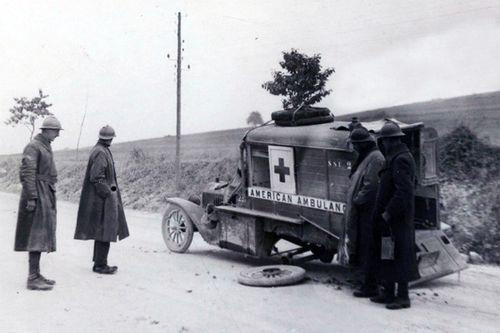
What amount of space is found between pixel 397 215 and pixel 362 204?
19.9 inches

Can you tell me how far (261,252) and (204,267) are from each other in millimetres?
955

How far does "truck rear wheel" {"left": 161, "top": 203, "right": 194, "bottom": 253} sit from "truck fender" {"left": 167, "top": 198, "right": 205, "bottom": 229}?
81 mm

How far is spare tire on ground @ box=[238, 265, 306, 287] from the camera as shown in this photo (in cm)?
761

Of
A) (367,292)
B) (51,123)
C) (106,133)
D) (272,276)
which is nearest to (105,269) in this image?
(106,133)

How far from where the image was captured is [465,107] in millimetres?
23109

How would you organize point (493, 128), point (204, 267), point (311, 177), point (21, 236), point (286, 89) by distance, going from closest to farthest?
point (21, 236)
point (311, 177)
point (204, 267)
point (493, 128)
point (286, 89)

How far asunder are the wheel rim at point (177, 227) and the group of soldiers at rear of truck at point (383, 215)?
3.96 metres

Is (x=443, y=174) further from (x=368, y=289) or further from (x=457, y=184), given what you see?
(x=368, y=289)

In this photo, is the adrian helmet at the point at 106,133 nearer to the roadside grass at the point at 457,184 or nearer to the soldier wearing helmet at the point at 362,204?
the soldier wearing helmet at the point at 362,204

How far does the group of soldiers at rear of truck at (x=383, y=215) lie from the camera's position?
6.59 m

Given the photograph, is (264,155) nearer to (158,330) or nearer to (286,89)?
(158,330)

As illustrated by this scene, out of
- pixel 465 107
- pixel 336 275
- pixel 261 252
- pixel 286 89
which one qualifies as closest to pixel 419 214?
pixel 336 275

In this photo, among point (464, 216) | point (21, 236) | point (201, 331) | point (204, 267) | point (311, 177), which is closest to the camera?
point (201, 331)

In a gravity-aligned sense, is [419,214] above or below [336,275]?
above
